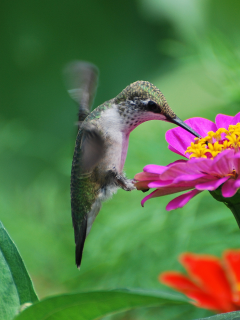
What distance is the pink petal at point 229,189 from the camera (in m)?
0.29

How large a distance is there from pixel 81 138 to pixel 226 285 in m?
0.30

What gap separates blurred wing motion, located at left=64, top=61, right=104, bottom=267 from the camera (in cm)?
43

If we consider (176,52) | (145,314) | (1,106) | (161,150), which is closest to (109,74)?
(1,106)

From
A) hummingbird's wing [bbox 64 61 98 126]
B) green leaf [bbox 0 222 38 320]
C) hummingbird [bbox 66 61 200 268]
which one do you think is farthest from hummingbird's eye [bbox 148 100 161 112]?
green leaf [bbox 0 222 38 320]

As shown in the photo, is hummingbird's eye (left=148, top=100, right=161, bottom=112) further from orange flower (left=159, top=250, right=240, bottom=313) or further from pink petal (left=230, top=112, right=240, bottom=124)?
orange flower (left=159, top=250, right=240, bottom=313)

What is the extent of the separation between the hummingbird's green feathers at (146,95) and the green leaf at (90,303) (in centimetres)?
25

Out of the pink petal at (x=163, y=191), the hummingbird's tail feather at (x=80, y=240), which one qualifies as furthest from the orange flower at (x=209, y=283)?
the pink petal at (x=163, y=191)

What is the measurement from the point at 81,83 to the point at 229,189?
0.35 meters

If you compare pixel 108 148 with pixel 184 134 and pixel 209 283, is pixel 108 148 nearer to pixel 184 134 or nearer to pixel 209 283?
pixel 184 134

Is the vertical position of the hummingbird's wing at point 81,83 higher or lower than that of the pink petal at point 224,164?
higher

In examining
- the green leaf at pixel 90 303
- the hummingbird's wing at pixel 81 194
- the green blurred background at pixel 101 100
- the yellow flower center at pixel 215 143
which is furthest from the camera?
the green blurred background at pixel 101 100

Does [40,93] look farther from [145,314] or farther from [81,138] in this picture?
[81,138]

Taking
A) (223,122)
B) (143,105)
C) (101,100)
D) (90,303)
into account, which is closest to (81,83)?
(143,105)

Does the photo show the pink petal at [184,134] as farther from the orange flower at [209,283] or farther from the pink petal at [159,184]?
the orange flower at [209,283]
